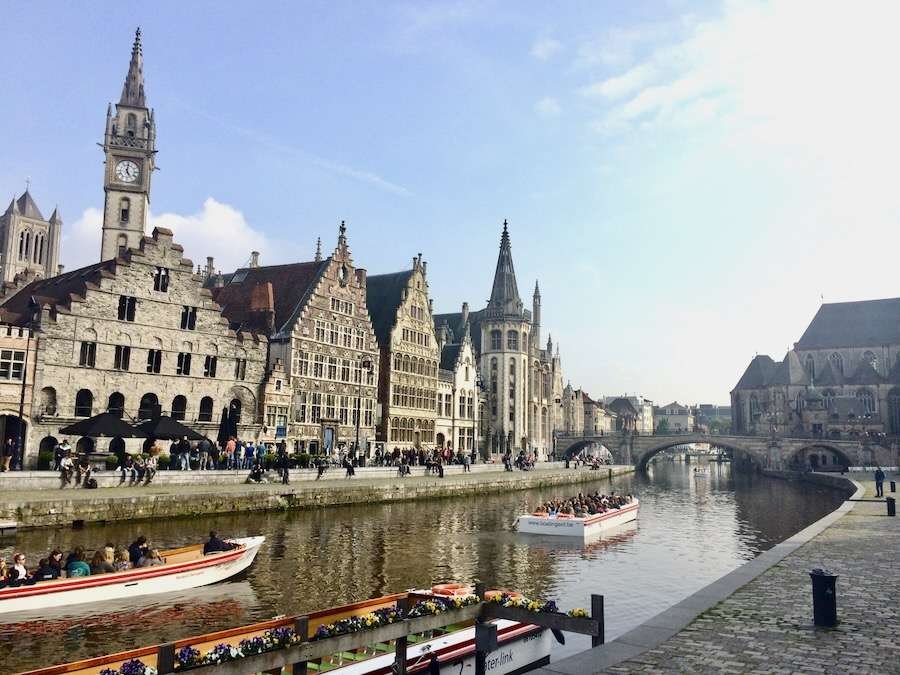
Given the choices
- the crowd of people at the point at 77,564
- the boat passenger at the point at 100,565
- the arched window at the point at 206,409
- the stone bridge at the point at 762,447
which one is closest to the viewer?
the crowd of people at the point at 77,564

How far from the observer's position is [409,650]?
11.5m

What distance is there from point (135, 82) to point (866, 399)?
9723cm

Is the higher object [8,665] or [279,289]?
[279,289]

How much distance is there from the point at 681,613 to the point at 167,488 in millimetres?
24451

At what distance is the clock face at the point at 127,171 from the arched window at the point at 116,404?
991 inches

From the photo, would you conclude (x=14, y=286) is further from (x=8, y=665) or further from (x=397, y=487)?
(x=8, y=665)

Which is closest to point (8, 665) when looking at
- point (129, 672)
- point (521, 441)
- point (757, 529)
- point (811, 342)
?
point (129, 672)

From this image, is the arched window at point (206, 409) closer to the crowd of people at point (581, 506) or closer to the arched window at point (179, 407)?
the arched window at point (179, 407)

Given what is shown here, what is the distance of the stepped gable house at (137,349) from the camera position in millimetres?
37250

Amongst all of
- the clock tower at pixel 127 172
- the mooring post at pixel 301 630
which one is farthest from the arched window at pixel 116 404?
the mooring post at pixel 301 630

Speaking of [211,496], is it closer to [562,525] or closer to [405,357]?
[562,525]

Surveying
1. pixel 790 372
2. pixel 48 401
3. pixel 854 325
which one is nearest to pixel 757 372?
pixel 790 372

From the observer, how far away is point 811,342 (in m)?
111

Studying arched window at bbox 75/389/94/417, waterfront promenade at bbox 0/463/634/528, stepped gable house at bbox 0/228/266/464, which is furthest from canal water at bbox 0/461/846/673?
stepped gable house at bbox 0/228/266/464
